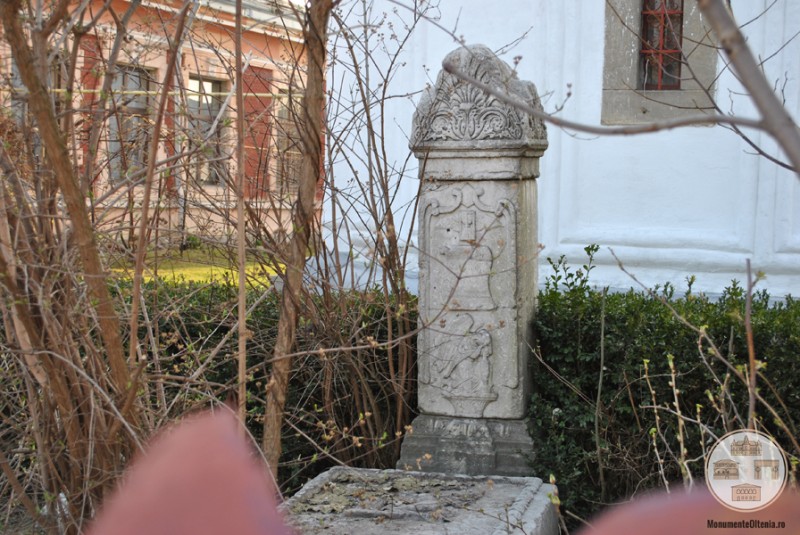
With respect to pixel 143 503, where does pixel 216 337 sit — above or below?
below

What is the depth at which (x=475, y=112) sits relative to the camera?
15.8 feet

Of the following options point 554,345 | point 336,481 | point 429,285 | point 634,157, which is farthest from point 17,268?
point 634,157

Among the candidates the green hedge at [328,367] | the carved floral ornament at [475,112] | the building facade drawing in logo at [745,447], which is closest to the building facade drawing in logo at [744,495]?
the building facade drawing in logo at [745,447]

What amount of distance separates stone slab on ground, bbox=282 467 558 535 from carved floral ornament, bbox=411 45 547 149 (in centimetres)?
167

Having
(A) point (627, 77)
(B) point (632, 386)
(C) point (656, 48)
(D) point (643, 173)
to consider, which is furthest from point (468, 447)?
(C) point (656, 48)

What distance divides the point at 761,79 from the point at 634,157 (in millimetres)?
8304

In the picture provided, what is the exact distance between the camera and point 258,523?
0.36 m

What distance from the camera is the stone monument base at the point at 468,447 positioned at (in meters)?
4.81

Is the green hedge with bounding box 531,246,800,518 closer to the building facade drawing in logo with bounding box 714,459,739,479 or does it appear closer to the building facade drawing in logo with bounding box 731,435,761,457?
the building facade drawing in logo with bounding box 731,435,761,457

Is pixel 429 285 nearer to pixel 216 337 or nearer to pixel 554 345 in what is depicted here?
pixel 554 345

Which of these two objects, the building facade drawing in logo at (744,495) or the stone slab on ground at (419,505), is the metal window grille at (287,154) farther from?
the building facade drawing in logo at (744,495)

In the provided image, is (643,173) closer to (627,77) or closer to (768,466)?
(627,77)

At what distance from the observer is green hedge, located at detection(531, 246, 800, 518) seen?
14.7 feet

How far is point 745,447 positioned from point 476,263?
73.8 inches
